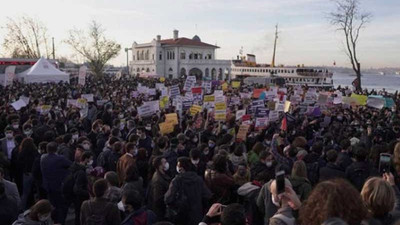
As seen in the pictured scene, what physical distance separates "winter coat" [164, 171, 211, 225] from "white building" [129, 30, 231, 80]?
7070 centimetres

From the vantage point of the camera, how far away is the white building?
77562mm

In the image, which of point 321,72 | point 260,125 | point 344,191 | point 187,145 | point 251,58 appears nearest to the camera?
point 344,191

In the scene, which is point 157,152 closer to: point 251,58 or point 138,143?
point 138,143

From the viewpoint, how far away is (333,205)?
10.1 feet

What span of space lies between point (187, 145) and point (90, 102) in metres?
10.0

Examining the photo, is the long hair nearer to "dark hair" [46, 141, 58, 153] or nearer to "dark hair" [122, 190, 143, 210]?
"dark hair" [46, 141, 58, 153]

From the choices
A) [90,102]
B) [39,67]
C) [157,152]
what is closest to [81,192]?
[157,152]

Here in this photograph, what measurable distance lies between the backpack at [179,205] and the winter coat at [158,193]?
0.92ft

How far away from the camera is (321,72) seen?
64375mm

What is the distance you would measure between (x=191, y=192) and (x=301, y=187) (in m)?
1.51

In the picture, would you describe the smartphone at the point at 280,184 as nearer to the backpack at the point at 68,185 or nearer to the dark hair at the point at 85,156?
the backpack at the point at 68,185

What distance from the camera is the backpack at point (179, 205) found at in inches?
222

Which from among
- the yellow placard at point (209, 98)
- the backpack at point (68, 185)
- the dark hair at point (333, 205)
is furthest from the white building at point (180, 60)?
the dark hair at point (333, 205)

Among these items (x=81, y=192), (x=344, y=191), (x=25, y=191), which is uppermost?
(x=344, y=191)
